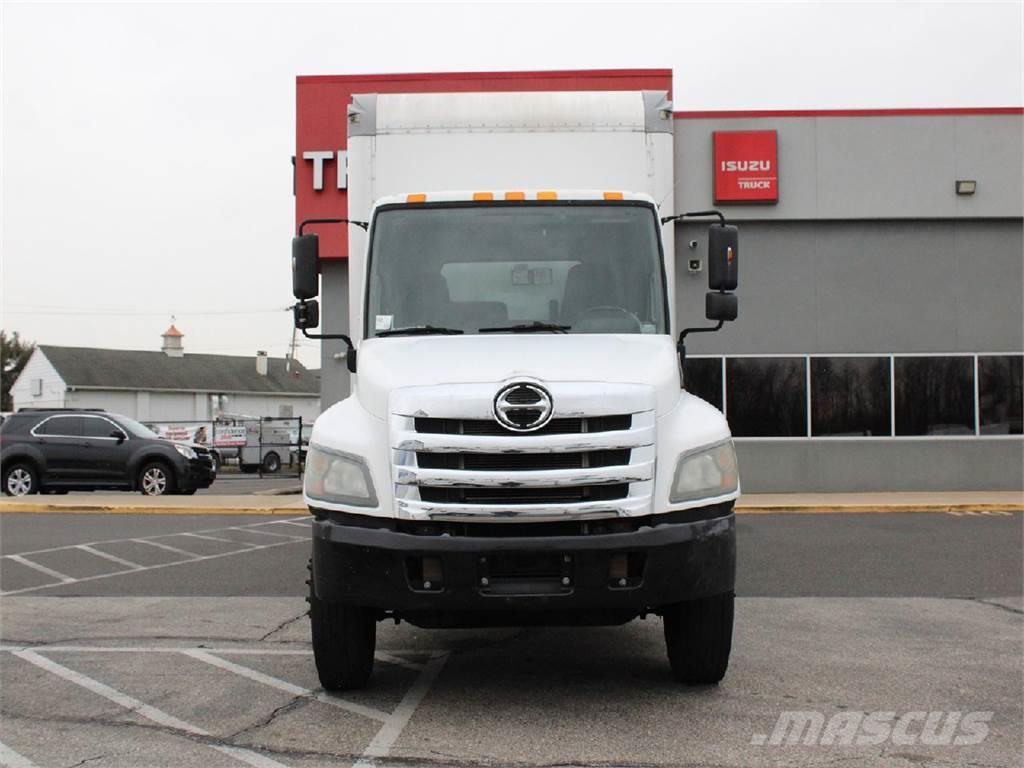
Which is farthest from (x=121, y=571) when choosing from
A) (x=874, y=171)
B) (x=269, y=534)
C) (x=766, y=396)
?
(x=874, y=171)

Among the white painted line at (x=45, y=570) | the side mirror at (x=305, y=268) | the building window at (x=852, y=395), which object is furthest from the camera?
the building window at (x=852, y=395)

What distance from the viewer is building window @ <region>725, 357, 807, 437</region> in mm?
20406

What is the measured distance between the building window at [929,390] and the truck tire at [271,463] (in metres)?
22.7

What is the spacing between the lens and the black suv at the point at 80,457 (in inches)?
805

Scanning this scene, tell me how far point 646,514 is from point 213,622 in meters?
4.08

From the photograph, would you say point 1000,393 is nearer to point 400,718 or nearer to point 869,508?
point 869,508

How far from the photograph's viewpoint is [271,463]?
37.4 meters

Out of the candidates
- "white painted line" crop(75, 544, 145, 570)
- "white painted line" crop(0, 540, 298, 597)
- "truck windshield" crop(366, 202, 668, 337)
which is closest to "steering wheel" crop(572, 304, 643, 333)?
"truck windshield" crop(366, 202, 668, 337)

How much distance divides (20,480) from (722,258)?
57.4 feet

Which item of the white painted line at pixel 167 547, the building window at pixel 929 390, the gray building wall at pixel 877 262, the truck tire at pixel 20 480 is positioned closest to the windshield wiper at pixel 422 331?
the white painted line at pixel 167 547

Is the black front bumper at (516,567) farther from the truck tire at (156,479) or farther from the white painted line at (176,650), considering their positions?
the truck tire at (156,479)

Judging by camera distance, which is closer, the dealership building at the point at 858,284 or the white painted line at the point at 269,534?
the white painted line at the point at 269,534

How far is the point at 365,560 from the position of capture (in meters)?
5.05

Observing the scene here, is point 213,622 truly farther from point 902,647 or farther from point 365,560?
point 902,647
